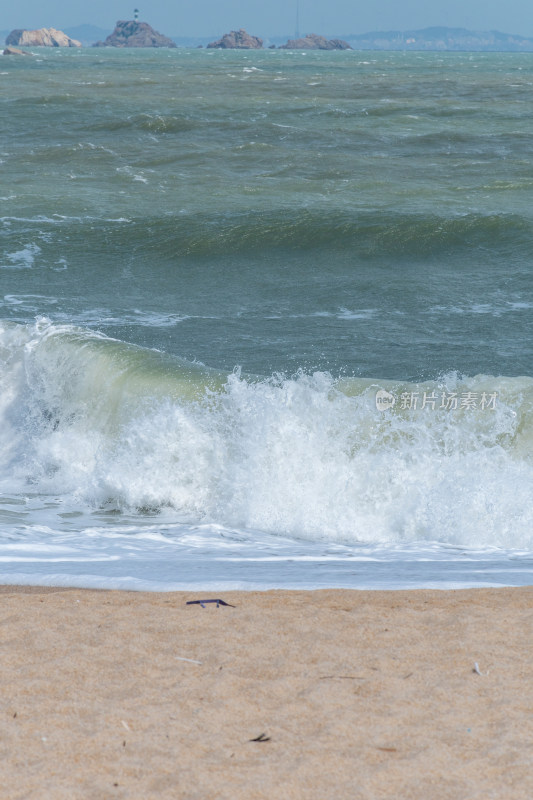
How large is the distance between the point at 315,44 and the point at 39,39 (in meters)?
58.4

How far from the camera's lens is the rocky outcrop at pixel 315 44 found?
580ft

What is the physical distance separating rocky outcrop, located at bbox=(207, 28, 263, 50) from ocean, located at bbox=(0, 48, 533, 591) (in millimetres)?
165286

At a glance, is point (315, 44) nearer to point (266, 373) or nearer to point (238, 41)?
point (238, 41)

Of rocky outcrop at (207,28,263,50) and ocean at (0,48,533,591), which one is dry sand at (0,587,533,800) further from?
rocky outcrop at (207,28,263,50)

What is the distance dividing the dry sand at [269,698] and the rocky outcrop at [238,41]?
606 feet

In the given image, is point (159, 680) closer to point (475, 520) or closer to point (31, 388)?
point (475, 520)

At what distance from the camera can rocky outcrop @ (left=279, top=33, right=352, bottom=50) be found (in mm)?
176875

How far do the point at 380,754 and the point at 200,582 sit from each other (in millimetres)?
2167

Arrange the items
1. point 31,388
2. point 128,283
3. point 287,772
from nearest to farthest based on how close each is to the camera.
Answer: point 287,772 → point 31,388 → point 128,283

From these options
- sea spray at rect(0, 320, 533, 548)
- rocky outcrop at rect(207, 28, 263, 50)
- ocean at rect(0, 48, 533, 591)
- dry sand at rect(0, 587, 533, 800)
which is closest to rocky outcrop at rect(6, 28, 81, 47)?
rocky outcrop at rect(207, 28, 263, 50)

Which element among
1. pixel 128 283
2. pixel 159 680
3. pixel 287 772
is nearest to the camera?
pixel 287 772

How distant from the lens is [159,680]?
362 centimetres

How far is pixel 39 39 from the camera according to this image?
179750 millimetres

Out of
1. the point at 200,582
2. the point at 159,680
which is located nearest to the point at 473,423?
the point at 200,582
